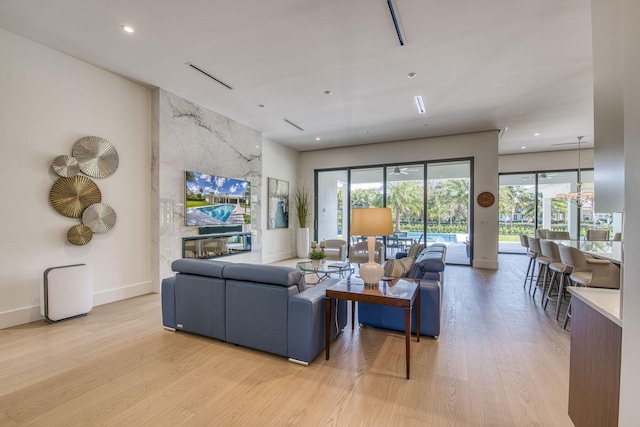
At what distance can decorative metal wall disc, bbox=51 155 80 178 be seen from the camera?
3.51 meters

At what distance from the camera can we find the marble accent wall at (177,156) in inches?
181

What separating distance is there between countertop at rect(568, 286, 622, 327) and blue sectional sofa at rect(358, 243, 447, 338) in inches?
51.1

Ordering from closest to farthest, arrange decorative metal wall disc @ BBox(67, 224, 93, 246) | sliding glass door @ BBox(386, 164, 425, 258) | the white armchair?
decorative metal wall disc @ BBox(67, 224, 93, 246) < the white armchair < sliding glass door @ BBox(386, 164, 425, 258)

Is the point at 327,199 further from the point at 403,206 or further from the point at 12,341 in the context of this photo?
the point at 12,341

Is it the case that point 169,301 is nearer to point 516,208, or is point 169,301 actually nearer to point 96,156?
point 96,156

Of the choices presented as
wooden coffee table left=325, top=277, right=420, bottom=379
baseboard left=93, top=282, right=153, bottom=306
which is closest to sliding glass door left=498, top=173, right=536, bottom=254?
wooden coffee table left=325, top=277, right=420, bottom=379

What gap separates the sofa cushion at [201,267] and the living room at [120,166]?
1959 mm

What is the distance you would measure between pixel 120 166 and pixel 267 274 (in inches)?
130

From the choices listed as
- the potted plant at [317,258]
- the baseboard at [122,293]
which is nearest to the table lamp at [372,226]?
the potted plant at [317,258]

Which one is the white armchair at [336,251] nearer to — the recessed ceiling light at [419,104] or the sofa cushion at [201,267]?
the recessed ceiling light at [419,104]

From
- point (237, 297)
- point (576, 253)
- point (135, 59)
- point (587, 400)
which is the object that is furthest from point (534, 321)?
point (135, 59)

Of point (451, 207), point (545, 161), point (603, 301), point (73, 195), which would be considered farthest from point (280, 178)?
point (545, 161)

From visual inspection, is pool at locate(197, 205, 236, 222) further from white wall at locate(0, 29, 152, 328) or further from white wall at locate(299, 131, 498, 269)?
white wall at locate(299, 131, 498, 269)

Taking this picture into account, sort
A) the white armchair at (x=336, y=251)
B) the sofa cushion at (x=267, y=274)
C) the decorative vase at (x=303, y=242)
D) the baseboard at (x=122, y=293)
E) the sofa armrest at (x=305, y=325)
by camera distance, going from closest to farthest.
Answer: the sofa armrest at (x=305, y=325) → the sofa cushion at (x=267, y=274) → the baseboard at (x=122, y=293) → the white armchair at (x=336, y=251) → the decorative vase at (x=303, y=242)
